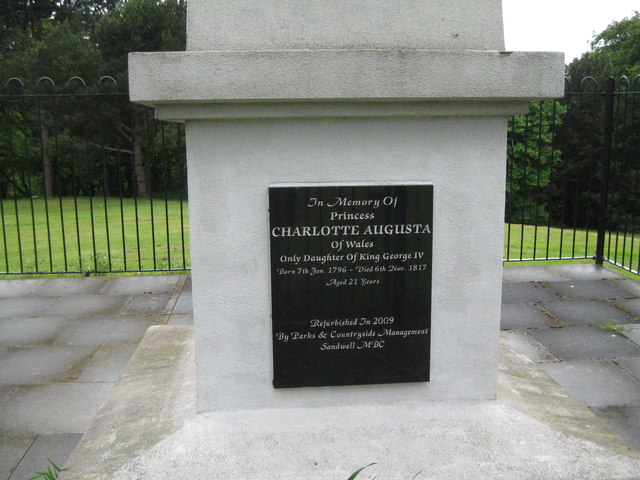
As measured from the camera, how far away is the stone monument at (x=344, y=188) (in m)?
2.30

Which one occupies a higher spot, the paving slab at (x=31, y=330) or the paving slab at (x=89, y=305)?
the paving slab at (x=31, y=330)

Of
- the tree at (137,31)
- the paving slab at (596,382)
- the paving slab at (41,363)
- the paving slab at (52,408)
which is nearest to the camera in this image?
the paving slab at (52,408)

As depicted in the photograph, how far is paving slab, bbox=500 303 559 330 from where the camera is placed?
195 inches

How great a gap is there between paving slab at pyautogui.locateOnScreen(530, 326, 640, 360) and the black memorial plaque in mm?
2128

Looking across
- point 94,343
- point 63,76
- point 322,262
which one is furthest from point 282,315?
point 63,76

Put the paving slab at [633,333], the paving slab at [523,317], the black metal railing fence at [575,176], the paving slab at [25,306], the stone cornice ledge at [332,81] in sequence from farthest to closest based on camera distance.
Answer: the black metal railing fence at [575,176]
the paving slab at [25,306]
the paving slab at [523,317]
the paving slab at [633,333]
the stone cornice ledge at [332,81]

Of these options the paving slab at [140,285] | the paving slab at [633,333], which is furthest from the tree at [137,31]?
the paving slab at [633,333]

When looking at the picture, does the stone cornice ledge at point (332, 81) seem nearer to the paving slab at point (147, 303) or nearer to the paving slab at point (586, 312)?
the paving slab at point (586, 312)

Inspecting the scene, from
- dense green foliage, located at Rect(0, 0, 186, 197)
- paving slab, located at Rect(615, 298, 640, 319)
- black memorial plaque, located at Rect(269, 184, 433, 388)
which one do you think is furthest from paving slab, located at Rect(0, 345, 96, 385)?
dense green foliage, located at Rect(0, 0, 186, 197)

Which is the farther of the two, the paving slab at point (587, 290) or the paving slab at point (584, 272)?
the paving slab at point (584, 272)

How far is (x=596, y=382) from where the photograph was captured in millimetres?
3768

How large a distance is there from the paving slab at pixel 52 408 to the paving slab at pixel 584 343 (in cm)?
319

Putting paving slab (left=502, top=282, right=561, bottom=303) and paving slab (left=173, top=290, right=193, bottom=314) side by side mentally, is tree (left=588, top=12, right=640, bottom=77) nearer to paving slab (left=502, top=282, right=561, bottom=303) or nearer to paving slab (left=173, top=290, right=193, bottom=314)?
paving slab (left=502, top=282, right=561, bottom=303)

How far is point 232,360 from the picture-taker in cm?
261
